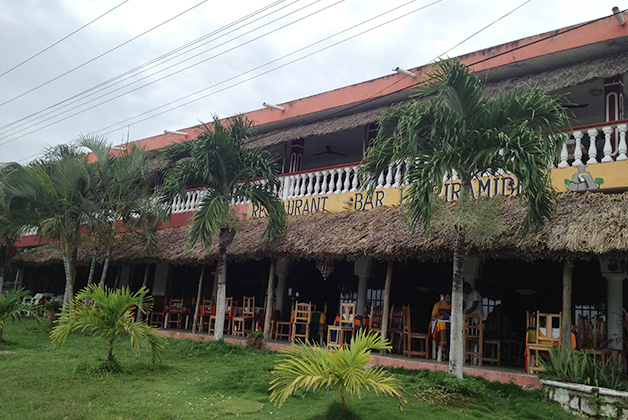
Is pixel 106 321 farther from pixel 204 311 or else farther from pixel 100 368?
pixel 204 311

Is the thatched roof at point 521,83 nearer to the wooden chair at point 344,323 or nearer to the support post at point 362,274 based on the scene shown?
the support post at point 362,274

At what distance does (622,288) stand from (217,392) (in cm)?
592

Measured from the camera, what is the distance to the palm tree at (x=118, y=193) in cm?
1204

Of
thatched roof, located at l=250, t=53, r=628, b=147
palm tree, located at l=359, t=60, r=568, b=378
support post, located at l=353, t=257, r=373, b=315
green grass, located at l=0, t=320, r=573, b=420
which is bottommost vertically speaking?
green grass, located at l=0, t=320, r=573, b=420

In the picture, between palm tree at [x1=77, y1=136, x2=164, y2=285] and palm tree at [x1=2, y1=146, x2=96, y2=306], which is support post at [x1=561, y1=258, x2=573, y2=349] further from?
palm tree at [x1=2, y1=146, x2=96, y2=306]

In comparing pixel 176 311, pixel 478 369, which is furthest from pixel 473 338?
pixel 176 311

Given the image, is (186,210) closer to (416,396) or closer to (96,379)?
(96,379)

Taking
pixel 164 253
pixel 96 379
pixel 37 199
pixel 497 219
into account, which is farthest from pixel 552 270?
pixel 37 199

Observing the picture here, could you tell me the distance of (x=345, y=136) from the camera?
42.4ft

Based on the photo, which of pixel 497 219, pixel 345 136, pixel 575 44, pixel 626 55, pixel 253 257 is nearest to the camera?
pixel 497 219

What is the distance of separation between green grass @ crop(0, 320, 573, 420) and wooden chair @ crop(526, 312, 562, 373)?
0.58 meters

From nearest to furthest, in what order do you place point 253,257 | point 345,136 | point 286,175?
point 253,257, point 286,175, point 345,136

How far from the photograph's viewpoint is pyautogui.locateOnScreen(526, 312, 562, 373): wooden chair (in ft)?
24.1

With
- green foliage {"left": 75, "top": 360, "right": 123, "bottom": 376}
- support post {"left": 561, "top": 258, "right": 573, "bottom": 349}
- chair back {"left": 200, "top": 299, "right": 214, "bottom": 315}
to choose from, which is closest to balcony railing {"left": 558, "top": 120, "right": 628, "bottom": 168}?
support post {"left": 561, "top": 258, "right": 573, "bottom": 349}
